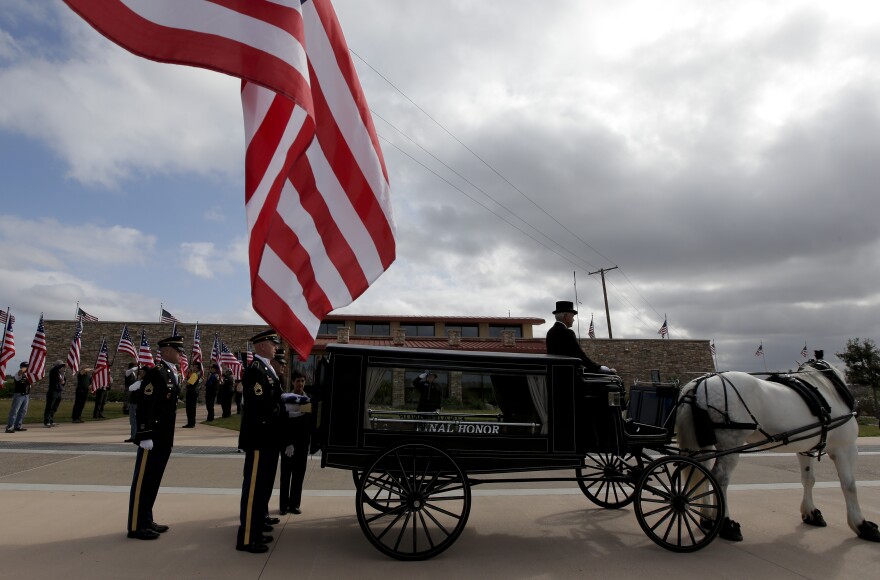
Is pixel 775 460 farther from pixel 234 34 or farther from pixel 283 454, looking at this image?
pixel 234 34

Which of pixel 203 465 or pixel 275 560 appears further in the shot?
pixel 203 465

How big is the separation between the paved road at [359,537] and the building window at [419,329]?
30370 millimetres

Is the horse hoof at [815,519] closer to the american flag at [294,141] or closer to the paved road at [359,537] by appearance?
the paved road at [359,537]

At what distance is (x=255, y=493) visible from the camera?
14.7 ft

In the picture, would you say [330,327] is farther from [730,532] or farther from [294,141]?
[294,141]

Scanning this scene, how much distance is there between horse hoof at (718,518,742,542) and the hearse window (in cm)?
207

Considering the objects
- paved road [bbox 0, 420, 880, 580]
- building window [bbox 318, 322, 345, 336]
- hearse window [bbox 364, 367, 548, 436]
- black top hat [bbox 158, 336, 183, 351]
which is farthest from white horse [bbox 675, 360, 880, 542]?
building window [bbox 318, 322, 345, 336]

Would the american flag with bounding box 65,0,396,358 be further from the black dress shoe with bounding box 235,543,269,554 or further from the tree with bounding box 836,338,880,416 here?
the tree with bounding box 836,338,880,416

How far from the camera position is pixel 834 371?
5680 millimetres

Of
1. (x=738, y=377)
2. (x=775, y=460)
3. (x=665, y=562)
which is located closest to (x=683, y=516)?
(x=665, y=562)

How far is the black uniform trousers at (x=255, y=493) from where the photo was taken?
4.45 m

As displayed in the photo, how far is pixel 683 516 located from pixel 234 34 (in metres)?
5.22

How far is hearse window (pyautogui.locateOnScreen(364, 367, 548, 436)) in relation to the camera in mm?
4645

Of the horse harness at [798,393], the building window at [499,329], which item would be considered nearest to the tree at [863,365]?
the building window at [499,329]
